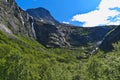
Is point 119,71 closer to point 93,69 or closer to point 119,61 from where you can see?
point 119,61

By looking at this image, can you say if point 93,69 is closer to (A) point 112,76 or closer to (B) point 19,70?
(B) point 19,70

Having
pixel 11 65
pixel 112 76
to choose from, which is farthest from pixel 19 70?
pixel 112 76

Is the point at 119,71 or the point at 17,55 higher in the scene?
the point at 17,55

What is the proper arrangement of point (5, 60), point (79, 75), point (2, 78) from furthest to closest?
1. point (79, 75)
2. point (5, 60)
3. point (2, 78)

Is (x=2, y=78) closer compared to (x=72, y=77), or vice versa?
(x=2, y=78)

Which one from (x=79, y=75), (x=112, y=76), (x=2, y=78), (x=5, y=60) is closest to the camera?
(x=112, y=76)

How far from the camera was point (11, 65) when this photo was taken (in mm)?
85562

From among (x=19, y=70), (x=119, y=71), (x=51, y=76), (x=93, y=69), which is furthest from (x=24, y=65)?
(x=119, y=71)

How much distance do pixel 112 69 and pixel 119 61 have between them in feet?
11.8

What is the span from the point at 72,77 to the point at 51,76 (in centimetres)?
820

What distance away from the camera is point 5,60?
88.6 meters

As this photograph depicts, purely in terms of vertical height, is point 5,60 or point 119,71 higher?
point 5,60

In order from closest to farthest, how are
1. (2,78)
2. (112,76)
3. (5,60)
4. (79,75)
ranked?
1. (112,76)
2. (2,78)
3. (5,60)
4. (79,75)

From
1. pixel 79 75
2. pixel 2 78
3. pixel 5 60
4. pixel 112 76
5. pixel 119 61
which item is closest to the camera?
pixel 119 61
